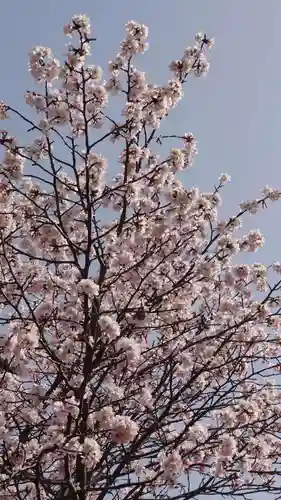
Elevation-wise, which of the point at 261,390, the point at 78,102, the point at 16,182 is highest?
the point at 78,102

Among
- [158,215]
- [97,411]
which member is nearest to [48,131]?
[158,215]

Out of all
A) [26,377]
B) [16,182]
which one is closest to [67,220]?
[16,182]

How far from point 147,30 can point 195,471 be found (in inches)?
186

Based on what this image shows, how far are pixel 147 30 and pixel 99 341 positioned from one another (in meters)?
3.49

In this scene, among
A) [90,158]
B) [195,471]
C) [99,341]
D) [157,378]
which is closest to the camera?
[99,341]

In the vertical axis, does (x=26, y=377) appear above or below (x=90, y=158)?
below

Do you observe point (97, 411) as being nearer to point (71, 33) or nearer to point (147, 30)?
point (71, 33)

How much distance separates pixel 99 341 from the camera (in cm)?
584

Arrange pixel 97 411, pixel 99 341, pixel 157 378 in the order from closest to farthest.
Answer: pixel 97 411
pixel 99 341
pixel 157 378

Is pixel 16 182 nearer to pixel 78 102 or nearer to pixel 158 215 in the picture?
pixel 78 102

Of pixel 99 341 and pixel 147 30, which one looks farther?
pixel 147 30

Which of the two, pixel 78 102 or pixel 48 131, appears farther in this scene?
pixel 78 102

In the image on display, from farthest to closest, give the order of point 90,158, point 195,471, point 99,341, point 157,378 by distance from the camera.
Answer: point 157,378 → point 90,158 → point 195,471 → point 99,341

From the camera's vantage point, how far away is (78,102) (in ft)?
22.6
